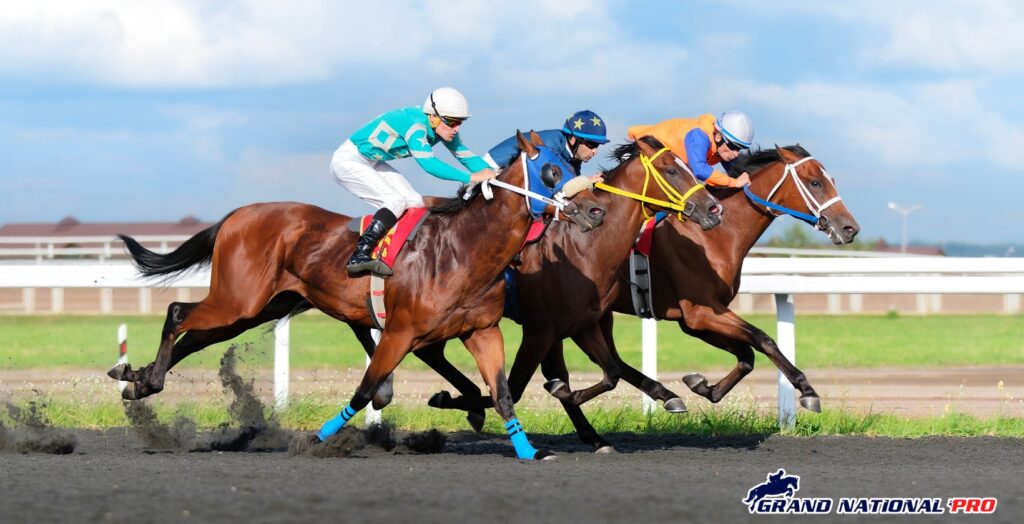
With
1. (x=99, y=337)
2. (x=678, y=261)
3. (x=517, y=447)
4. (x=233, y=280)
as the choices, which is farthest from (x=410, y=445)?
(x=99, y=337)

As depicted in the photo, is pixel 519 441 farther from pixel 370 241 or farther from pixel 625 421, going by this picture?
pixel 625 421

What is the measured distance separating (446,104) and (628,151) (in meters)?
1.49

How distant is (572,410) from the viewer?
7484 mm

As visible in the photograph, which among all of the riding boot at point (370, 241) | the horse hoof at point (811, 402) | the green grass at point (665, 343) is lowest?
the green grass at point (665, 343)

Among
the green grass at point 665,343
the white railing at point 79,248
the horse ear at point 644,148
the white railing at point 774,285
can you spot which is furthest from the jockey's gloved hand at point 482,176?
the white railing at point 79,248

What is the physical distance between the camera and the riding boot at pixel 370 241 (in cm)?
690

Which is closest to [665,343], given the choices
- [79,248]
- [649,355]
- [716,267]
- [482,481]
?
[79,248]

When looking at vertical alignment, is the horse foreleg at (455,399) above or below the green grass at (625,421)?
above

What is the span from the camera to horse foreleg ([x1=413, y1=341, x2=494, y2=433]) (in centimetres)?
753

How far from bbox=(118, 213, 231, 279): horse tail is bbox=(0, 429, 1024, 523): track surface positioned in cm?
114

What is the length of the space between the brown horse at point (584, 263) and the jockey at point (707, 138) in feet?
1.30

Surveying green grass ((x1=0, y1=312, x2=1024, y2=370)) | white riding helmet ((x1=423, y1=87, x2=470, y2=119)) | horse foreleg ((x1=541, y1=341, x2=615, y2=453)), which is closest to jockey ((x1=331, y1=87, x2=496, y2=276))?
white riding helmet ((x1=423, y1=87, x2=470, y2=119))

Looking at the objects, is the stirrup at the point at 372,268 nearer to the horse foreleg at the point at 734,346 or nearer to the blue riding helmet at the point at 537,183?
the blue riding helmet at the point at 537,183

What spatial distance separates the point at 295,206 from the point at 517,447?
209 cm
